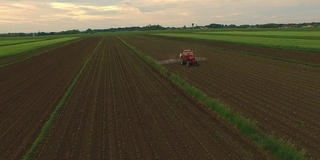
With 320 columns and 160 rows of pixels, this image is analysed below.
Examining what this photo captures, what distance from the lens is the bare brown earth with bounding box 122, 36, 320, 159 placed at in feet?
33.7

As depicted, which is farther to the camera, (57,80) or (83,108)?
(57,80)

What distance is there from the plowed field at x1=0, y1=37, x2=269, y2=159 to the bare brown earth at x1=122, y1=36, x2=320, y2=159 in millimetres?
1637

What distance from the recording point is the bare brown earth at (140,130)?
890cm

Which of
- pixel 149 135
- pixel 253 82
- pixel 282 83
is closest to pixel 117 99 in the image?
pixel 149 135

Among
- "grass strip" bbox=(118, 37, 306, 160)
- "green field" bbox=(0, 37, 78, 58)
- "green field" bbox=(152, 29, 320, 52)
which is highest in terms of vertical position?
"grass strip" bbox=(118, 37, 306, 160)

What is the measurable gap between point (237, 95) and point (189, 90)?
9.11 feet

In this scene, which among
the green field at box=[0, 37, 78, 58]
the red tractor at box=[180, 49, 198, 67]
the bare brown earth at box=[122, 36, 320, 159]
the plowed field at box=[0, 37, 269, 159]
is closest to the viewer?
the plowed field at box=[0, 37, 269, 159]

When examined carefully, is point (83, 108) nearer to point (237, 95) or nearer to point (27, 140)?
point (27, 140)

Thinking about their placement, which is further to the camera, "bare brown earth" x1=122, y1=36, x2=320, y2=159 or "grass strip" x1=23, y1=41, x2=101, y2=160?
"bare brown earth" x1=122, y1=36, x2=320, y2=159

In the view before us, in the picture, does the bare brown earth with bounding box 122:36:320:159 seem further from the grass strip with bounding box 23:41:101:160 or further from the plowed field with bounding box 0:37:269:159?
the grass strip with bounding box 23:41:101:160

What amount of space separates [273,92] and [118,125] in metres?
8.77

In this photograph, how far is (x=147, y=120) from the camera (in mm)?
11992

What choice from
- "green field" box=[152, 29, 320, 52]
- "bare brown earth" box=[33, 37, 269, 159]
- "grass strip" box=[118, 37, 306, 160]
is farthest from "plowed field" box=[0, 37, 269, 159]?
"green field" box=[152, 29, 320, 52]

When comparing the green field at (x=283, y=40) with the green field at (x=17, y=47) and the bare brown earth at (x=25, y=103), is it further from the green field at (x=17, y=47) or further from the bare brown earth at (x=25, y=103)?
the green field at (x=17, y=47)
